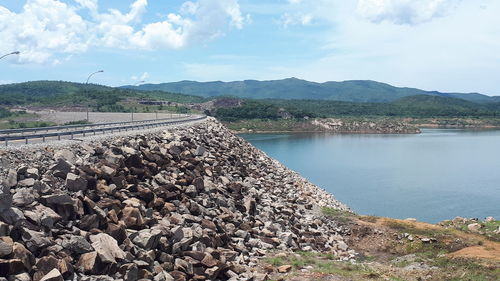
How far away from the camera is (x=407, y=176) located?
2840 inches

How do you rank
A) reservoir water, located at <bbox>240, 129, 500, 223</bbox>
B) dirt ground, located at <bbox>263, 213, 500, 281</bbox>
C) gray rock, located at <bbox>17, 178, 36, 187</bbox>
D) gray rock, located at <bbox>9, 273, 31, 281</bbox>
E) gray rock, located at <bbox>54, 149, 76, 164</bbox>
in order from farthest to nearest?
reservoir water, located at <bbox>240, 129, 500, 223</bbox>
dirt ground, located at <bbox>263, 213, 500, 281</bbox>
gray rock, located at <bbox>54, 149, 76, 164</bbox>
gray rock, located at <bbox>17, 178, 36, 187</bbox>
gray rock, located at <bbox>9, 273, 31, 281</bbox>

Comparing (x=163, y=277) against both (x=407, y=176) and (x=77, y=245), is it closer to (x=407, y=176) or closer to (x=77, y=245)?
(x=77, y=245)

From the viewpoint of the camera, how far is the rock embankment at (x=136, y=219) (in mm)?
14891

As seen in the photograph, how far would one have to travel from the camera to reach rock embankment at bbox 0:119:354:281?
48.9 ft

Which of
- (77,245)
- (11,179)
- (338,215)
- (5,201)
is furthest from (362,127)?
(5,201)

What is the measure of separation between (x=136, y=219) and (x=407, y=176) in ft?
201

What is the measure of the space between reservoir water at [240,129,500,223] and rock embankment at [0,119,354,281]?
2383 cm

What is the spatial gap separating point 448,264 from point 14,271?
67.1 feet

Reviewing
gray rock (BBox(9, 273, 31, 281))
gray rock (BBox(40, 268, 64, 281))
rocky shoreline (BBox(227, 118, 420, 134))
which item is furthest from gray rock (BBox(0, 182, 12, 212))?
rocky shoreline (BBox(227, 118, 420, 134))

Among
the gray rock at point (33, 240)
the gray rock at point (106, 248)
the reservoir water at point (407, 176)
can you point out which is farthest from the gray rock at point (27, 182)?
the reservoir water at point (407, 176)

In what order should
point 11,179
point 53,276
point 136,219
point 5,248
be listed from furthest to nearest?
1. point 136,219
2. point 11,179
3. point 53,276
4. point 5,248

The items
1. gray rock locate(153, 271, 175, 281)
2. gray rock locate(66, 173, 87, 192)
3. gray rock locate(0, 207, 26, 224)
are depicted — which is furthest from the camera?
gray rock locate(66, 173, 87, 192)

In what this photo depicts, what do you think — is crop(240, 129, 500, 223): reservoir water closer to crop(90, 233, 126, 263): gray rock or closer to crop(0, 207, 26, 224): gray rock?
crop(90, 233, 126, 263): gray rock

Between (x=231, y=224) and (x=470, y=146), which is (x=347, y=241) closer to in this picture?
(x=231, y=224)
